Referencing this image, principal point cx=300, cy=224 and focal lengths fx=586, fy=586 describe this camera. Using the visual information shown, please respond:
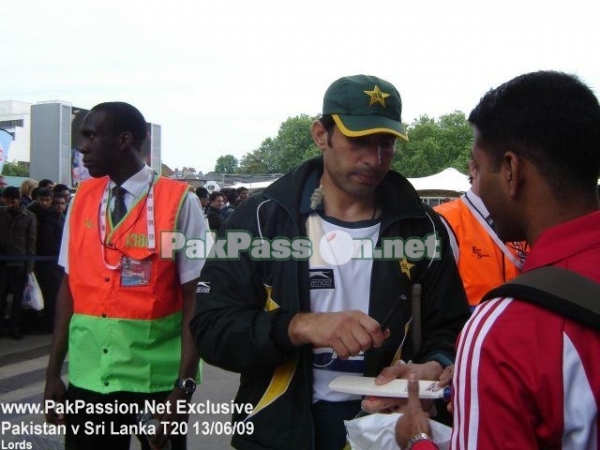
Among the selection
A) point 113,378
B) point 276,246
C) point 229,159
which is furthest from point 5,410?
point 229,159

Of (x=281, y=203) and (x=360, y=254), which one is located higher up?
(x=281, y=203)

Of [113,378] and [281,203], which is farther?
[113,378]

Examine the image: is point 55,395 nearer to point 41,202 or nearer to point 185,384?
point 185,384

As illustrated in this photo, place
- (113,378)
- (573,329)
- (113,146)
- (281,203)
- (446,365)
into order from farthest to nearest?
(113,146)
(113,378)
(281,203)
(446,365)
(573,329)

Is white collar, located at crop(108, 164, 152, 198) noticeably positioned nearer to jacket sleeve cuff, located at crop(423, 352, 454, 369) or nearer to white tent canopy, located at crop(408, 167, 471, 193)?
jacket sleeve cuff, located at crop(423, 352, 454, 369)

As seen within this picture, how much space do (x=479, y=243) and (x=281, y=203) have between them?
138 cm

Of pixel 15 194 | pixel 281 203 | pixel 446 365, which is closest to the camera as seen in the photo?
pixel 446 365

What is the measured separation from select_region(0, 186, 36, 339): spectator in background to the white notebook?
6.91 metres

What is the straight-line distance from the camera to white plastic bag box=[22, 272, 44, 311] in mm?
7500

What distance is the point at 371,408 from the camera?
166 cm

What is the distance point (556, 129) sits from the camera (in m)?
1.22

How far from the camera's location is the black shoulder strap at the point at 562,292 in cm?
106

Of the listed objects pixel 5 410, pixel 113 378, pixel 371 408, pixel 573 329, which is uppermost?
pixel 573 329

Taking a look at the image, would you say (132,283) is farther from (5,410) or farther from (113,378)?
(5,410)
